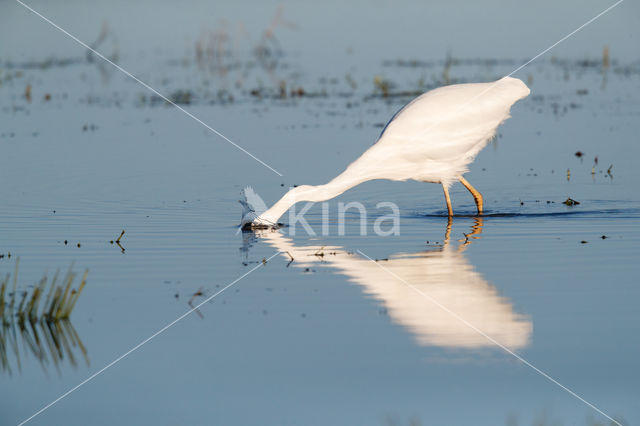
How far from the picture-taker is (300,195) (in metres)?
10.9

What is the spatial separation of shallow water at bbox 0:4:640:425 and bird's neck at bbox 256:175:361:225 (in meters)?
0.27

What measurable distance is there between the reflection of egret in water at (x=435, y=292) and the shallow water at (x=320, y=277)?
28mm

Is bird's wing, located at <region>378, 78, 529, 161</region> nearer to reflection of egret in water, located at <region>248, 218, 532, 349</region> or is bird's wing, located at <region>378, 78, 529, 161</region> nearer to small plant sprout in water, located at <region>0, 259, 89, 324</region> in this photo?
reflection of egret in water, located at <region>248, 218, 532, 349</region>

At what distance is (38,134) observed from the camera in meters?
→ 18.9

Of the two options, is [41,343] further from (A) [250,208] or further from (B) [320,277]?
(A) [250,208]

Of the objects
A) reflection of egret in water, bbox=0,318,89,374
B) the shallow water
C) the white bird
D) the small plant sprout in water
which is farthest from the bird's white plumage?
reflection of egret in water, bbox=0,318,89,374

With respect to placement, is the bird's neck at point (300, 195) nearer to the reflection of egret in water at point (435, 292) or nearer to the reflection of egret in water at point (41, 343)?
the reflection of egret in water at point (435, 292)

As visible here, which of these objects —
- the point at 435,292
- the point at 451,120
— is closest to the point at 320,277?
the point at 435,292

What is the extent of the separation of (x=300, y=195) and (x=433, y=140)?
1.93 meters

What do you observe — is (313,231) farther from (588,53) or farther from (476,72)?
(588,53)

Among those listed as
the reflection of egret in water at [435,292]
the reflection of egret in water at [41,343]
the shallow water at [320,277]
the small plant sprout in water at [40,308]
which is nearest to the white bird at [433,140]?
the shallow water at [320,277]

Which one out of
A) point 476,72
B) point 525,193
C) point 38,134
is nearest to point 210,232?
point 525,193

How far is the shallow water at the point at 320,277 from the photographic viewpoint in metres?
5.92

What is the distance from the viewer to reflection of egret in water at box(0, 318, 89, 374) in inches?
260
